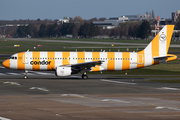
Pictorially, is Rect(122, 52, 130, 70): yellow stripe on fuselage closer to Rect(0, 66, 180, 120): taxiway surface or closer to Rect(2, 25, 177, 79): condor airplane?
Rect(2, 25, 177, 79): condor airplane

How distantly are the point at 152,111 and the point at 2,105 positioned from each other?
1154 centimetres

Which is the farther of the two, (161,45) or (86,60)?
(161,45)

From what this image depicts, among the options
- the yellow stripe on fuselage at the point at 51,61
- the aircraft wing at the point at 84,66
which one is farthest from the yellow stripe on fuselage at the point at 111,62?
the yellow stripe on fuselage at the point at 51,61

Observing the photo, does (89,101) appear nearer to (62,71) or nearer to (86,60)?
(62,71)

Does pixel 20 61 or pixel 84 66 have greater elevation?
pixel 20 61

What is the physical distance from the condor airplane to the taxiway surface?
4848 millimetres

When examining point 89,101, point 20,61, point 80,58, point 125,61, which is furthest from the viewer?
point 125,61

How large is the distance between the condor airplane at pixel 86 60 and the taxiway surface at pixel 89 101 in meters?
4.85

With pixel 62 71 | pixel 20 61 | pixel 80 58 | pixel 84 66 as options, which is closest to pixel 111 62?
pixel 84 66

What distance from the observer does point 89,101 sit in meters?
28.6

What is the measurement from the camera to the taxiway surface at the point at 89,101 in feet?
76.0

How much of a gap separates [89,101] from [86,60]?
1760 cm

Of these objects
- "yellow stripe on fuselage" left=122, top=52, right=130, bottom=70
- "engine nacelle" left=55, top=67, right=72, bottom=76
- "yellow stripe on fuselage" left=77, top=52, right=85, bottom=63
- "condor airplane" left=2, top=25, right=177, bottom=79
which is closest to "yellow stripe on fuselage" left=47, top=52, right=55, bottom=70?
"condor airplane" left=2, top=25, right=177, bottom=79

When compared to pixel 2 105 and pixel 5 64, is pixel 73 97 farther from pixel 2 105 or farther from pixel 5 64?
pixel 5 64
